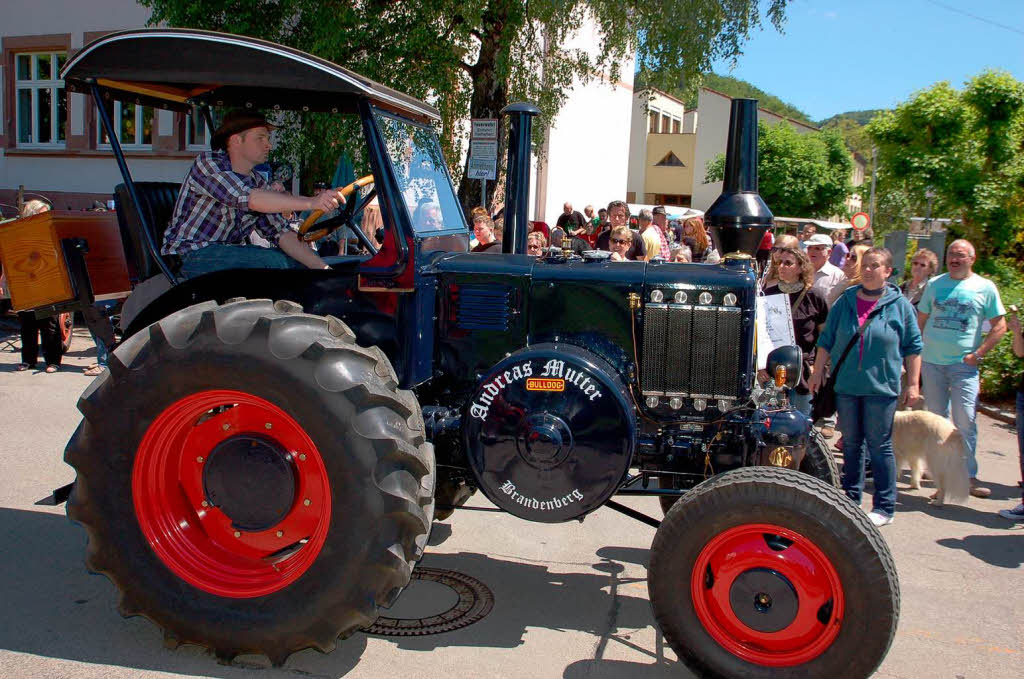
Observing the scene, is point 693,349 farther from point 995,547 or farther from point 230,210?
point 995,547

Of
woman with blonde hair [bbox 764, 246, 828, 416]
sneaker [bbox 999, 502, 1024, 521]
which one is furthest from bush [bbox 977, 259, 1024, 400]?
woman with blonde hair [bbox 764, 246, 828, 416]

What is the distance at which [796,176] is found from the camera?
163ft

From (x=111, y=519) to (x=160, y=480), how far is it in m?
0.22

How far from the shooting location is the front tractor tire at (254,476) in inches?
123

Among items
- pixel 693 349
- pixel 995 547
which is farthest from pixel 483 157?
pixel 995 547

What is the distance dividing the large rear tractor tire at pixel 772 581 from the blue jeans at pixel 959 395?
12.3 feet

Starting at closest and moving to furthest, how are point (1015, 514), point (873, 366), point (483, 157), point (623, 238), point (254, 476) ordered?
point (254, 476) → point (873, 366) → point (1015, 514) → point (623, 238) → point (483, 157)

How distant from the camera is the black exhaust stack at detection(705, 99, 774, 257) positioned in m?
3.76

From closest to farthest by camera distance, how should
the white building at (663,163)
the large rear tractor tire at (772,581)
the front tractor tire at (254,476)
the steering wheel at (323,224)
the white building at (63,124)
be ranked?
the large rear tractor tire at (772,581) → the front tractor tire at (254,476) → the steering wheel at (323,224) → the white building at (63,124) → the white building at (663,163)

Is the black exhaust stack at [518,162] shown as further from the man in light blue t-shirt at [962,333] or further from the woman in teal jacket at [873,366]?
the man in light blue t-shirt at [962,333]

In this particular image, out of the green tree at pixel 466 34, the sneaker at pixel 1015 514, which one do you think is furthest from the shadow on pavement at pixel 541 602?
the green tree at pixel 466 34

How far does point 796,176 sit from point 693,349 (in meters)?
49.7

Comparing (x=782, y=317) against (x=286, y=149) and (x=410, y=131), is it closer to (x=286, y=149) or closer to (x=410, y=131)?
(x=410, y=131)

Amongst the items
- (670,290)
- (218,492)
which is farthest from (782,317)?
(218,492)
